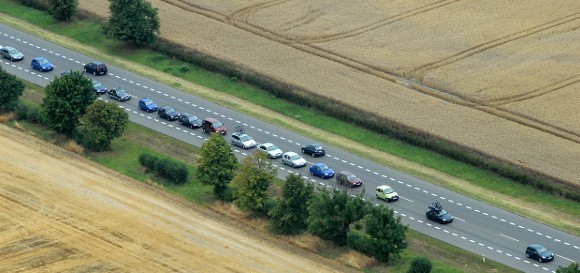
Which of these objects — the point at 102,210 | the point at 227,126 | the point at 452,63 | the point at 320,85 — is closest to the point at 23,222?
the point at 102,210

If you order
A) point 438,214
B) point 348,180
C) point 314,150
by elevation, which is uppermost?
point 438,214

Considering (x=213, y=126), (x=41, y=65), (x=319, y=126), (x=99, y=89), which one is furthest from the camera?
(x=41, y=65)

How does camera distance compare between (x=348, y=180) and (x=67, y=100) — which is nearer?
(x=348, y=180)

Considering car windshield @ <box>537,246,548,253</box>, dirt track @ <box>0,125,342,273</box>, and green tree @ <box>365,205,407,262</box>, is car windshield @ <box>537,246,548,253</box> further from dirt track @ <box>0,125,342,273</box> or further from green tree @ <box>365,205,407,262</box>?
dirt track @ <box>0,125,342,273</box>

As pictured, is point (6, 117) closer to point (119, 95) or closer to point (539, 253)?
point (119, 95)

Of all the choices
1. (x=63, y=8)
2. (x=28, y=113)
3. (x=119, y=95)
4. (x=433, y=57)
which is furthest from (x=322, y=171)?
(x=63, y=8)

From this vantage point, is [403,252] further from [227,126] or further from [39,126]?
[39,126]
